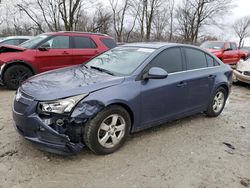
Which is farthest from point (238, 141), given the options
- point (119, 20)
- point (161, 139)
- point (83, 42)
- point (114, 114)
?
point (119, 20)

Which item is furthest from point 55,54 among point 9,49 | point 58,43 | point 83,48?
point 9,49

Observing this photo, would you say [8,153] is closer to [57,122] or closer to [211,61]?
[57,122]

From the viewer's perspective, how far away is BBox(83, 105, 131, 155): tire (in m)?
3.08

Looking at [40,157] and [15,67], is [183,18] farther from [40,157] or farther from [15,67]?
[40,157]

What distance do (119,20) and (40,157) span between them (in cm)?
3649

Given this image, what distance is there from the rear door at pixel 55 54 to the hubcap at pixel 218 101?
4.47 m

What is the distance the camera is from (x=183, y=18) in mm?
39781

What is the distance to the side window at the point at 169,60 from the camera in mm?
3908

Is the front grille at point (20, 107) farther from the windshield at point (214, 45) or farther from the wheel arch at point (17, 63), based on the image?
the windshield at point (214, 45)

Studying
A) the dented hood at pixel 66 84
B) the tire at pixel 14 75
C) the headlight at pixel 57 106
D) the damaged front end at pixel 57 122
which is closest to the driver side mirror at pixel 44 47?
the tire at pixel 14 75

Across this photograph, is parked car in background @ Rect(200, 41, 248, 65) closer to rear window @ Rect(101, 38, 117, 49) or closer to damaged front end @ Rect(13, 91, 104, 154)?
rear window @ Rect(101, 38, 117, 49)

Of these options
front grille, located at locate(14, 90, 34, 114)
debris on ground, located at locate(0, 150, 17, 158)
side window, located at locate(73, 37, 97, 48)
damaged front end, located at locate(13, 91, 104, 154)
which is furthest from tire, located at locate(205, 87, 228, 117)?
side window, located at locate(73, 37, 97, 48)

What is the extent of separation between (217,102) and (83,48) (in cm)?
453

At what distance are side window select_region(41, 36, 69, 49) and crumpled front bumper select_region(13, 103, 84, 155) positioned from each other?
181 inches
